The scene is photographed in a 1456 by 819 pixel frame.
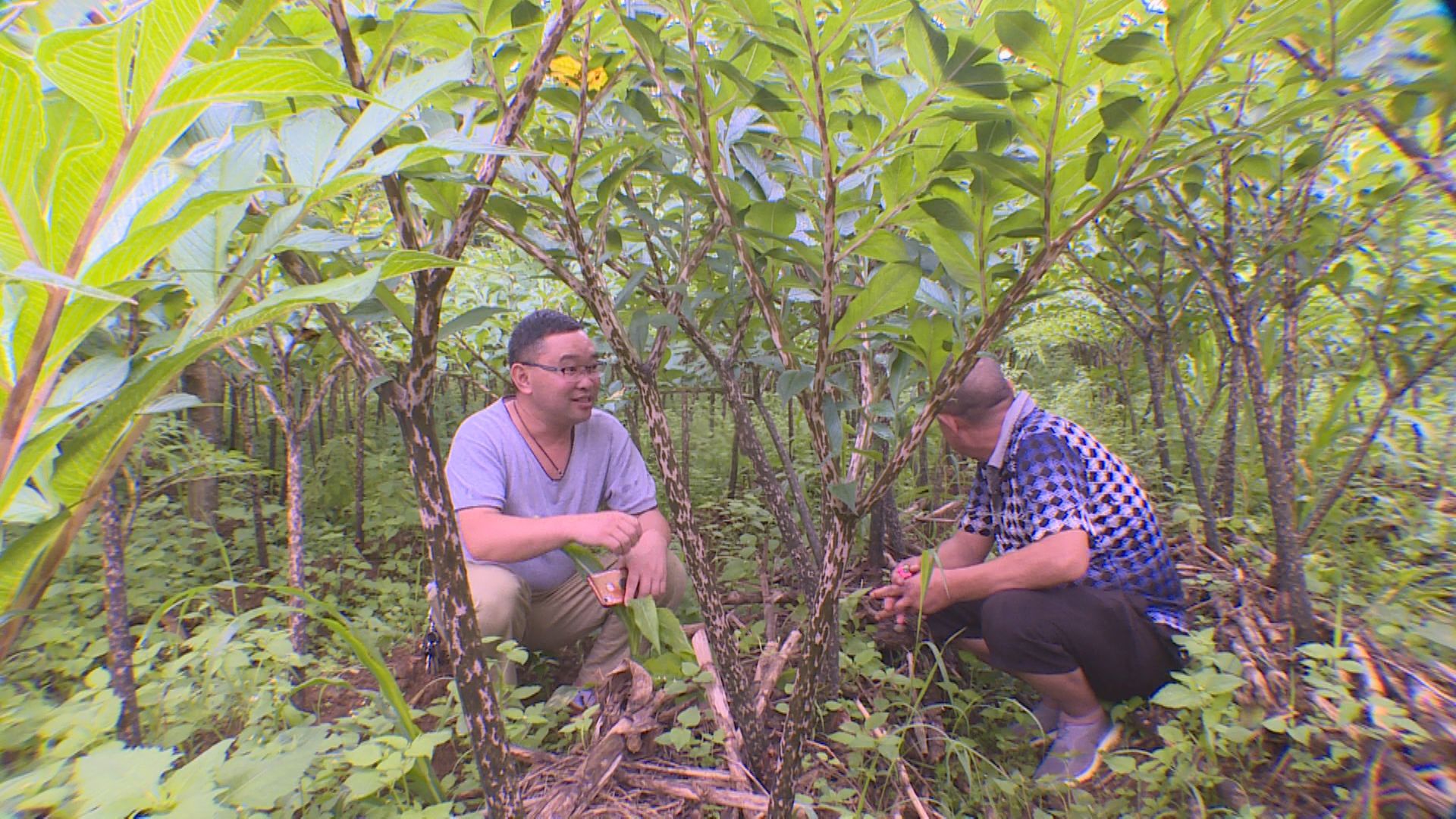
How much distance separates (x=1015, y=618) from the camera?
2078 mm

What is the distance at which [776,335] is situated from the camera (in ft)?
3.80

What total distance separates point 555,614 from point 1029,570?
1.70 m

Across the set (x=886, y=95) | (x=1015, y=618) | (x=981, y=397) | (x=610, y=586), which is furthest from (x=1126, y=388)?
(x=886, y=95)


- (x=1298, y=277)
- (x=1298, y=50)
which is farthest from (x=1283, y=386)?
(x=1298, y=50)

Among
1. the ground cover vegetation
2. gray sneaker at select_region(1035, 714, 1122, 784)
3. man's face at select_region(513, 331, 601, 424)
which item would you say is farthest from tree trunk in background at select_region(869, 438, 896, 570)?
man's face at select_region(513, 331, 601, 424)

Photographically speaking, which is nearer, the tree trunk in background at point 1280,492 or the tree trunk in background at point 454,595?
the tree trunk in background at point 454,595

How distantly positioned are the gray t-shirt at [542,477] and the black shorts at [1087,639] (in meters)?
1.26

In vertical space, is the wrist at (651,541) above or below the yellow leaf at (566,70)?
below

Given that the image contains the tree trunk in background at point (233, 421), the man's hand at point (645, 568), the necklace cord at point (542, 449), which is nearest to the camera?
the man's hand at point (645, 568)

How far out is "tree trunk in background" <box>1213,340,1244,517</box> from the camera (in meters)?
2.19

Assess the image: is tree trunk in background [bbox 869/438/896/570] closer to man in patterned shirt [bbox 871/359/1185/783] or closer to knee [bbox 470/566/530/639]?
man in patterned shirt [bbox 871/359/1185/783]

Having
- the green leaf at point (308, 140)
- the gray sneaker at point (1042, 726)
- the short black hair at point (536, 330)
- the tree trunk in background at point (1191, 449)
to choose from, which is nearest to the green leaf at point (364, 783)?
the green leaf at point (308, 140)

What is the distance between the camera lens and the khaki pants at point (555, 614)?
2340mm

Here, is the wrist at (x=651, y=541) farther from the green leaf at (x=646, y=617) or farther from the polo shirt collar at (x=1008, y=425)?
the polo shirt collar at (x=1008, y=425)
